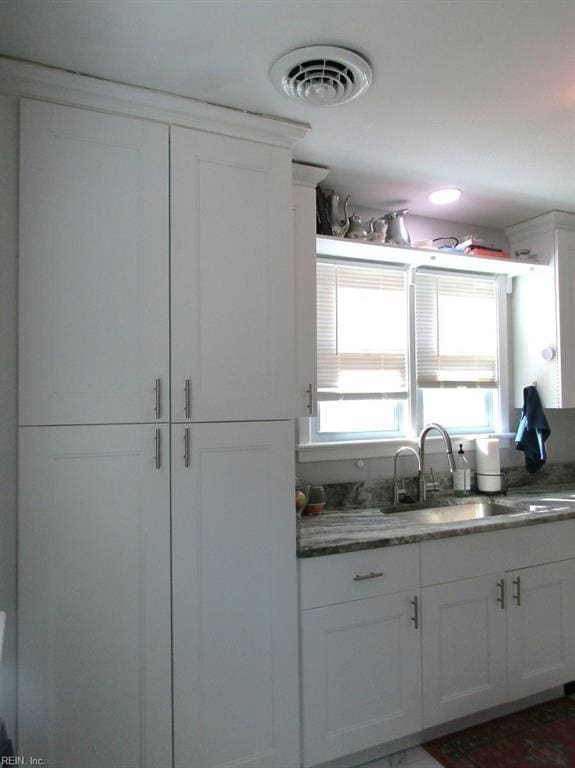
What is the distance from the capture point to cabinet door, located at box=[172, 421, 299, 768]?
1.74m

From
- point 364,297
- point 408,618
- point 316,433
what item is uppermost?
point 364,297

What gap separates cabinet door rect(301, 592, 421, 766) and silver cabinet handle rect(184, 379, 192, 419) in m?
0.86

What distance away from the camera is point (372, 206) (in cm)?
287

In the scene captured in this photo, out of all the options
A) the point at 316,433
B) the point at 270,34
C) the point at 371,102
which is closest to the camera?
the point at 270,34

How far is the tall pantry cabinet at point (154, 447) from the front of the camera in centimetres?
159

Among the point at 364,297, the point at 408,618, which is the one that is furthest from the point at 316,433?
the point at 408,618

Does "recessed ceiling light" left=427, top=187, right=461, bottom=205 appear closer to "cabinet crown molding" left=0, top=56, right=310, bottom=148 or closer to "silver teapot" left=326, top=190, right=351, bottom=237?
"silver teapot" left=326, top=190, right=351, bottom=237

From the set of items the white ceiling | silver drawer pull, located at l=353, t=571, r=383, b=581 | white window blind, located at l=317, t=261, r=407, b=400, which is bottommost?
silver drawer pull, located at l=353, t=571, r=383, b=581

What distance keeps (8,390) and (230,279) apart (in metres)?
0.79

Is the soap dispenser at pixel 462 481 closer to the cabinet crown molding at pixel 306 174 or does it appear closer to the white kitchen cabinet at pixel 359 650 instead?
the white kitchen cabinet at pixel 359 650

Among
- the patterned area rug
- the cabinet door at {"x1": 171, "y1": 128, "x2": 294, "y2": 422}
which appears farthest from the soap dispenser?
the cabinet door at {"x1": 171, "y1": 128, "x2": 294, "y2": 422}

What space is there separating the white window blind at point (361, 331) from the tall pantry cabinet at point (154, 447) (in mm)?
805

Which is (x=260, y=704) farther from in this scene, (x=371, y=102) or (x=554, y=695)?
(x=371, y=102)

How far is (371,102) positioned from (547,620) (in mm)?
2346
